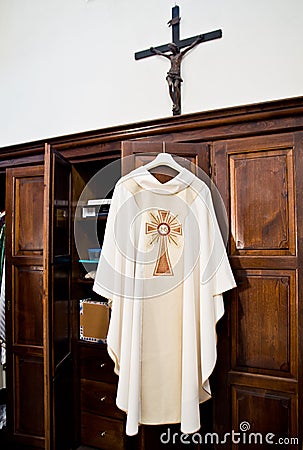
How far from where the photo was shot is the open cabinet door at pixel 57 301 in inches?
79.5

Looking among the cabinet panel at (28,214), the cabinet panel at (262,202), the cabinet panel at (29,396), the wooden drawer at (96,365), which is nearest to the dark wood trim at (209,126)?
the cabinet panel at (262,202)

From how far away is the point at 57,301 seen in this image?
85.0 inches

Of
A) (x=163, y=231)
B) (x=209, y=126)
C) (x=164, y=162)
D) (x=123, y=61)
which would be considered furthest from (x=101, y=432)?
(x=123, y=61)

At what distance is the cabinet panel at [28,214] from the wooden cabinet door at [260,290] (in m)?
1.20

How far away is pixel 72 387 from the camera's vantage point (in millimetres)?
2357

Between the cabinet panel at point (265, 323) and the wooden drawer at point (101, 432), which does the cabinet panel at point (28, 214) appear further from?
the cabinet panel at point (265, 323)

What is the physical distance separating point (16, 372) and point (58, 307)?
0.68m

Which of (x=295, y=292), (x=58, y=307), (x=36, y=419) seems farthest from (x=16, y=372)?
(x=295, y=292)

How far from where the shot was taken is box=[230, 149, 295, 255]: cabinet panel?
5.82ft

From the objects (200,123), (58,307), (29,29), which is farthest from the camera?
(29,29)

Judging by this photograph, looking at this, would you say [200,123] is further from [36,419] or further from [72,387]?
[36,419]

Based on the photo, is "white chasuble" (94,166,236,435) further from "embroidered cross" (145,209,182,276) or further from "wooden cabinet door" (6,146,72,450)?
"wooden cabinet door" (6,146,72,450)

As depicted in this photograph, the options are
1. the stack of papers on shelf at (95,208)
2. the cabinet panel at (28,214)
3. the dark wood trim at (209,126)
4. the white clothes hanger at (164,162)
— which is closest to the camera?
the dark wood trim at (209,126)
